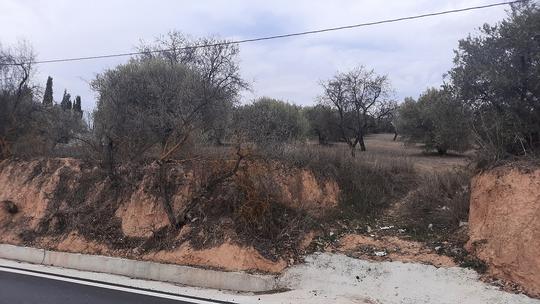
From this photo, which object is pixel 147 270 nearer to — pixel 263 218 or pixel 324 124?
pixel 263 218

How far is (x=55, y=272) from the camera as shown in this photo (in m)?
10.6

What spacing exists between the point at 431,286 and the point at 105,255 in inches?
271

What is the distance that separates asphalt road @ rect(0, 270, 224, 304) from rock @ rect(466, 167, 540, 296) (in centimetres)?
557

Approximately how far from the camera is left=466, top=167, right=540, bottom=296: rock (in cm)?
853

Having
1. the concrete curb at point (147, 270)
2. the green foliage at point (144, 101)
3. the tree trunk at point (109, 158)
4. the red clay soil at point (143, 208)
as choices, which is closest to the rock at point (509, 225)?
the red clay soil at point (143, 208)

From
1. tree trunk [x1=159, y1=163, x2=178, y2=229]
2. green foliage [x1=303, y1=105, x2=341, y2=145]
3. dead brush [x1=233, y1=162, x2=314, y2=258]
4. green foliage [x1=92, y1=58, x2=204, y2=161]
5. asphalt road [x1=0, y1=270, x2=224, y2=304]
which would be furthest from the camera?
green foliage [x1=303, y1=105, x2=341, y2=145]

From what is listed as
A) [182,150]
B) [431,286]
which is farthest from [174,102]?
[431,286]

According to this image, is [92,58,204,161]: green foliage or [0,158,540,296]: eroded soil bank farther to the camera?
[92,58,204,161]: green foliage

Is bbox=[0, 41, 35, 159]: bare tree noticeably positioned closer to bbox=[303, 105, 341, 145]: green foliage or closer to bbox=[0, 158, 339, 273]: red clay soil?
bbox=[0, 158, 339, 273]: red clay soil

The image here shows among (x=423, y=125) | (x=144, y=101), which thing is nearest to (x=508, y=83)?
(x=144, y=101)

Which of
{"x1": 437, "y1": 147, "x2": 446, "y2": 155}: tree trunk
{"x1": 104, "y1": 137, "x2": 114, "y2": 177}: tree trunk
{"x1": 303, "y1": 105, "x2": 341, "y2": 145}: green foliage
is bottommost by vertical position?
{"x1": 104, "y1": 137, "x2": 114, "y2": 177}: tree trunk

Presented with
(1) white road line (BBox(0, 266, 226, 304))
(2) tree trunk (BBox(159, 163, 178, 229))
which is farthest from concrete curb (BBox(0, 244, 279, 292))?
(2) tree trunk (BBox(159, 163, 178, 229))

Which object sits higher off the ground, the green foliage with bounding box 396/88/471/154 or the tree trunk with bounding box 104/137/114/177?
the green foliage with bounding box 396/88/471/154

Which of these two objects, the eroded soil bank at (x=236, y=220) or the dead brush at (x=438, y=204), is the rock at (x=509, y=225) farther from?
the dead brush at (x=438, y=204)
